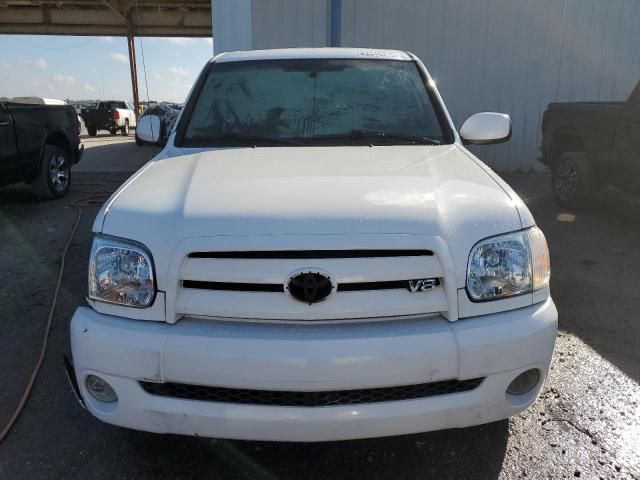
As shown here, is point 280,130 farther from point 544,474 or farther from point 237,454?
point 544,474

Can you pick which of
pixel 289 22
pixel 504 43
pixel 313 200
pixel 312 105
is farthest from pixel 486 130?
pixel 504 43

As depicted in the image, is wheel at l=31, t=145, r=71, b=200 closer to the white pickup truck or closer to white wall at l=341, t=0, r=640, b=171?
white wall at l=341, t=0, r=640, b=171

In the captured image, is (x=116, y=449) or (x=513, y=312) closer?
(x=513, y=312)

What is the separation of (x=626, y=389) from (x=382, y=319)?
1.72 metres

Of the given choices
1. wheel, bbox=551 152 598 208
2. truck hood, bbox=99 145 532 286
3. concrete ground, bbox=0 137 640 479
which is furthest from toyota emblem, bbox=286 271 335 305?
wheel, bbox=551 152 598 208

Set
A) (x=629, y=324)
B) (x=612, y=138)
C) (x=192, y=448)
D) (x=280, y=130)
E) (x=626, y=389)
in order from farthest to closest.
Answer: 1. (x=612, y=138)
2. (x=629, y=324)
3. (x=280, y=130)
4. (x=626, y=389)
5. (x=192, y=448)

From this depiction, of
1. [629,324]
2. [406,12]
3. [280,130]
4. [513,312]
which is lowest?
[629,324]

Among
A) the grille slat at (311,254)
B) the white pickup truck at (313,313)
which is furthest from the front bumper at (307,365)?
the grille slat at (311,254)

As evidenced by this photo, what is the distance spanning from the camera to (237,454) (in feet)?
7.13

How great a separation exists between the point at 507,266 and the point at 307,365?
0.84 m

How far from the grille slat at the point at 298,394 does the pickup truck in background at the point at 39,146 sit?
6063 mm

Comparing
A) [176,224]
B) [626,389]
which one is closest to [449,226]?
[176,224]

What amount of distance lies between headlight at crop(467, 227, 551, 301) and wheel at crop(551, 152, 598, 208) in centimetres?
511

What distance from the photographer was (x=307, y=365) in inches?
64.9
